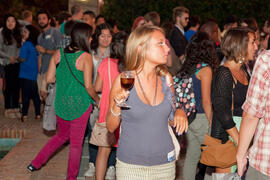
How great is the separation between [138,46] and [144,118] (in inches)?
21.2

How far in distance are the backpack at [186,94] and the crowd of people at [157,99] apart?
0.02m

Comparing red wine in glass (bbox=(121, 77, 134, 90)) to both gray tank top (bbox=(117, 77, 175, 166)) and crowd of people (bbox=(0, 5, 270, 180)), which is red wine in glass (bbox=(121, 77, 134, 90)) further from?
gray tank top (bbox=(117, 77, 175, 166))

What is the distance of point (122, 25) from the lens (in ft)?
79.5

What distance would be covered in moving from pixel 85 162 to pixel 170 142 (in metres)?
3.52

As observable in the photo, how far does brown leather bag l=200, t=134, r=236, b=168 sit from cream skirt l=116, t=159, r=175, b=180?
0.91 m

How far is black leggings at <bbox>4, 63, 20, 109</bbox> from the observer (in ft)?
31.9

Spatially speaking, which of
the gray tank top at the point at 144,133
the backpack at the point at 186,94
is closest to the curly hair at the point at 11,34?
the backpack at the point at 186,94

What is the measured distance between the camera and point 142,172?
10.9 ft

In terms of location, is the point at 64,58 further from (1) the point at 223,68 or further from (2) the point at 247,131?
(2) the point at 247,131

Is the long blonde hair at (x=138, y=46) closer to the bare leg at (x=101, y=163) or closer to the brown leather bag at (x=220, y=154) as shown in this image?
the brown leather bag at (x=220, y=154)

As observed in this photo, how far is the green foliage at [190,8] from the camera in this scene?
78.6 feet

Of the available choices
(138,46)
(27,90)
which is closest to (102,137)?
(138,46)

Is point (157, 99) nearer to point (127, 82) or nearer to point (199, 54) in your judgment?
point (127, 82)

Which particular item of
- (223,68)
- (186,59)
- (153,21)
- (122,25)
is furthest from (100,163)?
(122,25)
